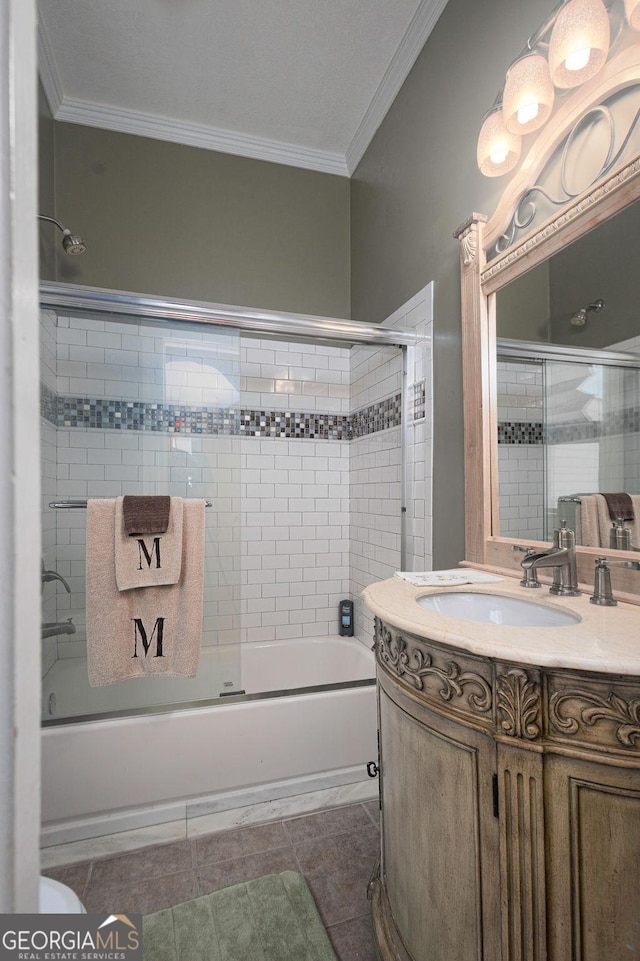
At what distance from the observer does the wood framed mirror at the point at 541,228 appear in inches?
42.1

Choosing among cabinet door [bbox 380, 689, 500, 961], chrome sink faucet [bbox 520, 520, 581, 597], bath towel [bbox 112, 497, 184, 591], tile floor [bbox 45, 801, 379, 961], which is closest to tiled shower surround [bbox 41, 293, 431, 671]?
bath towel [bbox 112, 497, 184, 591]

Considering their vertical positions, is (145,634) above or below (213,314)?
below

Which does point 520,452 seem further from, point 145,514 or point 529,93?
point 145,514

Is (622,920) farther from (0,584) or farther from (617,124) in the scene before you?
(617,124)

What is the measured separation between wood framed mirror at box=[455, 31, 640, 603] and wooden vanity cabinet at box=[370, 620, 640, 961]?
0.44 m

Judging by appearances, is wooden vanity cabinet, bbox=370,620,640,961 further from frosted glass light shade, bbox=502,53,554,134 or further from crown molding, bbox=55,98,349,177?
crown molding, bbox=55,98,349,177

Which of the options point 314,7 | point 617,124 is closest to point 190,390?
point 617,124

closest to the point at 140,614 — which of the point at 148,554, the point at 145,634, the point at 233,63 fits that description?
the point at 145,634

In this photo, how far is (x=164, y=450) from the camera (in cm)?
182

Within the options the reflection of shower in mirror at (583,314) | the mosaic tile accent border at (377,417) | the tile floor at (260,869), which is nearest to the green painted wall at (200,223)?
the mosaic tile accent border at (377,417)

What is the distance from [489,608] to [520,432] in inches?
22.0

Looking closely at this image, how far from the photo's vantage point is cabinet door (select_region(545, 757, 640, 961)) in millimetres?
699

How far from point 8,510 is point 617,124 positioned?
1.44 metres

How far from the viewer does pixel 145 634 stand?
174 cm
